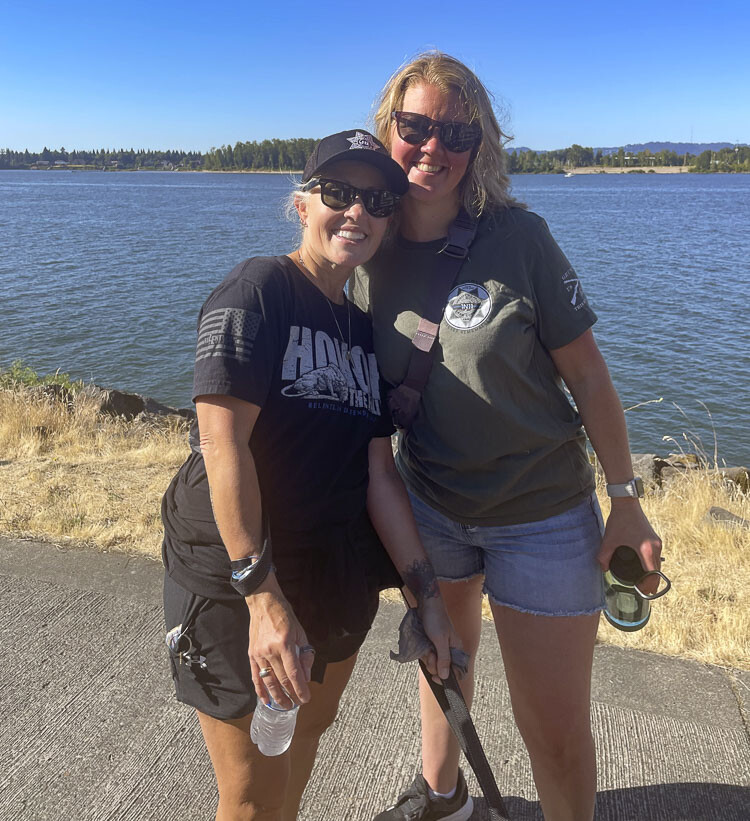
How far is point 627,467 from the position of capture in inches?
88.2

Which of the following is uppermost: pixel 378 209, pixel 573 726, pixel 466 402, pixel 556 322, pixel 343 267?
pixel 378 209

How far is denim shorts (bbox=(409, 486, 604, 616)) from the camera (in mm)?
2164

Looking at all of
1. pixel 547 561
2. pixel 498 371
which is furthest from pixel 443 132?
pixel 547 561

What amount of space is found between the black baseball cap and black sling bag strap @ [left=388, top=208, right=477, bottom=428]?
23 centimetres

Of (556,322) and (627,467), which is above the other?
(556,322)

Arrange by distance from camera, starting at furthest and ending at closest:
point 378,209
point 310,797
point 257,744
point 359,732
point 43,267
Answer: point 43,267, point 359,732, point 310,797, point 378,209, point 257,744

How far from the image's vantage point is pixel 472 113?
2.27m

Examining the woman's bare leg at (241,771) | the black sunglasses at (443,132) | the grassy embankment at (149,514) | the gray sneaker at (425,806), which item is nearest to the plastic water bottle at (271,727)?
the woman's bare leg at (241,771)

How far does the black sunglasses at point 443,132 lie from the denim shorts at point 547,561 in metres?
1.22

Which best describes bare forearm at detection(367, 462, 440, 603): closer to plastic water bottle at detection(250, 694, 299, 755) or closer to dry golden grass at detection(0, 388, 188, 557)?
plastic water bottle at detection(250, 694, 299, 755)

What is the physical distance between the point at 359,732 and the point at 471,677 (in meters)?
0.58

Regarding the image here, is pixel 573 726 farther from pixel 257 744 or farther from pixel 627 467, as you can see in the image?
pixel 257 744

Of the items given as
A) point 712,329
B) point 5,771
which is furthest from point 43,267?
point 5,771

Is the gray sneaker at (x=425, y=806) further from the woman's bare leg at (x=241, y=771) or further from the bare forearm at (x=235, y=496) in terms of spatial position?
the bare forearm at (x=235, y=496)
